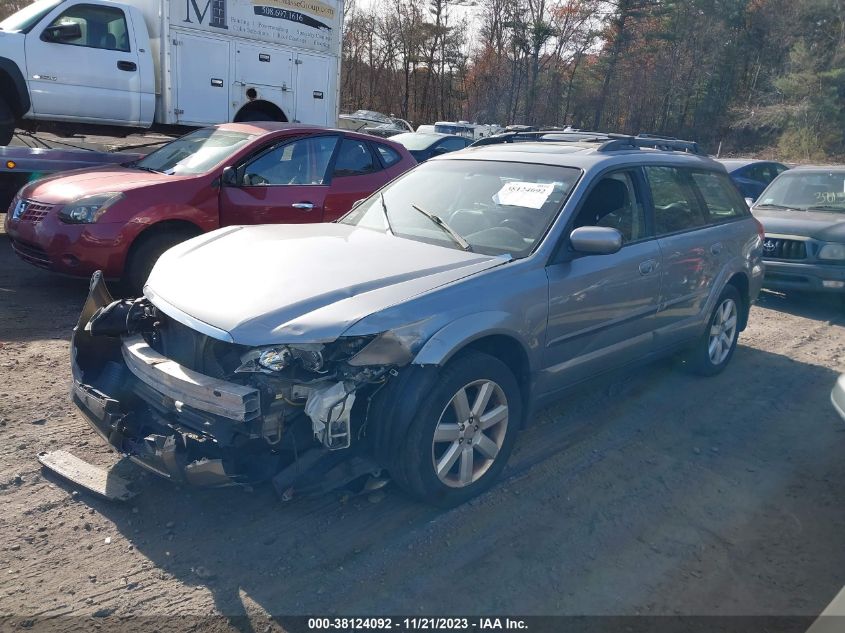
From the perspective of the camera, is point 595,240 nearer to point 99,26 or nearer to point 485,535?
point 485,535

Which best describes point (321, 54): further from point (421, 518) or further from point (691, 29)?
point (691, 29)

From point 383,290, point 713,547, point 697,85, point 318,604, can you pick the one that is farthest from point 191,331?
point 697,85

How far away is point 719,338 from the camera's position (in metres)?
5.74

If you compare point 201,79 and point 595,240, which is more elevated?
point 201,79

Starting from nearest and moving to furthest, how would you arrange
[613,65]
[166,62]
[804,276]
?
[804,276]
[166,62]
[613,65]

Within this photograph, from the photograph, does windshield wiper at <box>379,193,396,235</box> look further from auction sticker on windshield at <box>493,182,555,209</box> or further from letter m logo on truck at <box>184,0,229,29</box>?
letter m logo on truck at <box>184,0,229,29</box>

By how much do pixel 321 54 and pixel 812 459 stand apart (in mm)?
10550

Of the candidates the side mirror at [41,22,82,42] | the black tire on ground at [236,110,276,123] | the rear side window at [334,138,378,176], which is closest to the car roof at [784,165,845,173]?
the rear side window at [334,138,378,176]

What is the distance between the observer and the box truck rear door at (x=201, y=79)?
10.6 meters

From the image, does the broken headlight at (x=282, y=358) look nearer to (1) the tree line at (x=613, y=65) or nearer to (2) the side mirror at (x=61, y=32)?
(2) the side mirror at (x=61, y=32)

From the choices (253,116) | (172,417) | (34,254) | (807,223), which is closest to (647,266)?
(172,417)

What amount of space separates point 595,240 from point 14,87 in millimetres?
8785

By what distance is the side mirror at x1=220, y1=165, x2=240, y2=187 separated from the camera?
666 cm

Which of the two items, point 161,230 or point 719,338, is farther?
point 161,230
